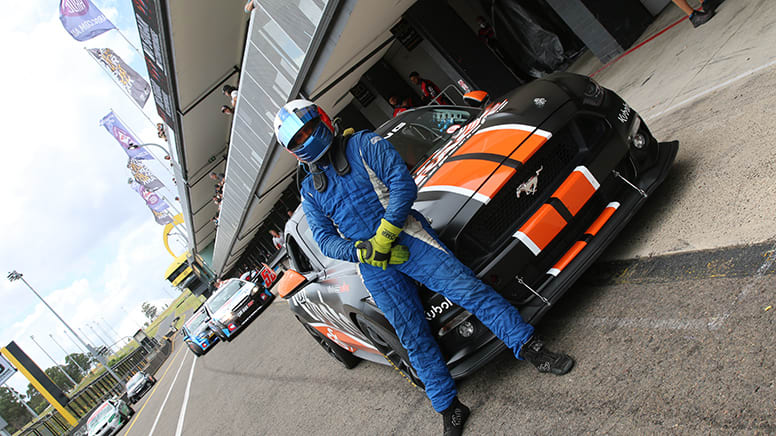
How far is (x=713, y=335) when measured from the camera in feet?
7.66

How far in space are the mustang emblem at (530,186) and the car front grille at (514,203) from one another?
16 millimetres

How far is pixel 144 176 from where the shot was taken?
122ft

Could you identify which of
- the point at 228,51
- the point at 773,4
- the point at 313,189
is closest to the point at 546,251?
the point at 313,189

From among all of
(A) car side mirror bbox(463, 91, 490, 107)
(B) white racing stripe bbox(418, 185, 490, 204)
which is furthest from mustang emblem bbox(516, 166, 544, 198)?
(A) car side mirror bbox(463, 91, 490, 107)

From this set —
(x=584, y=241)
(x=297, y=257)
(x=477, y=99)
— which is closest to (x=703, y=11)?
(x=477, y=99)

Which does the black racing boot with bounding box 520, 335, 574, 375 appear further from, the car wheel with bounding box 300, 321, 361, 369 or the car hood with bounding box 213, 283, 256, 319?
the car hood with bounding box 213, 283, 256, 319

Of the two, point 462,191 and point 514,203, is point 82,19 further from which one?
point 514,203

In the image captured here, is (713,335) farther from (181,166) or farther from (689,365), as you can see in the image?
(181,166)

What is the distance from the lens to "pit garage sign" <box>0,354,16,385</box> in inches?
1097

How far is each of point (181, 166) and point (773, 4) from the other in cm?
1728

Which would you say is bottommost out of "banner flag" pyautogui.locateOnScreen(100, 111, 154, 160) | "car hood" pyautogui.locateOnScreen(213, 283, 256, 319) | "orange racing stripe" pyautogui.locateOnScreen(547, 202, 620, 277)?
"orange racing stripe" pyautogui.locateOnScreen(547, 202, 620, 277)

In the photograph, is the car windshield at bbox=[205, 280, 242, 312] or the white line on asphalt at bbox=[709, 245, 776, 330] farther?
the car windshield at bbox=[205, 280, 242, 312]

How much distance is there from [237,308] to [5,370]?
74.1 feet

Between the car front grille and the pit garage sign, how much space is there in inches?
1308
